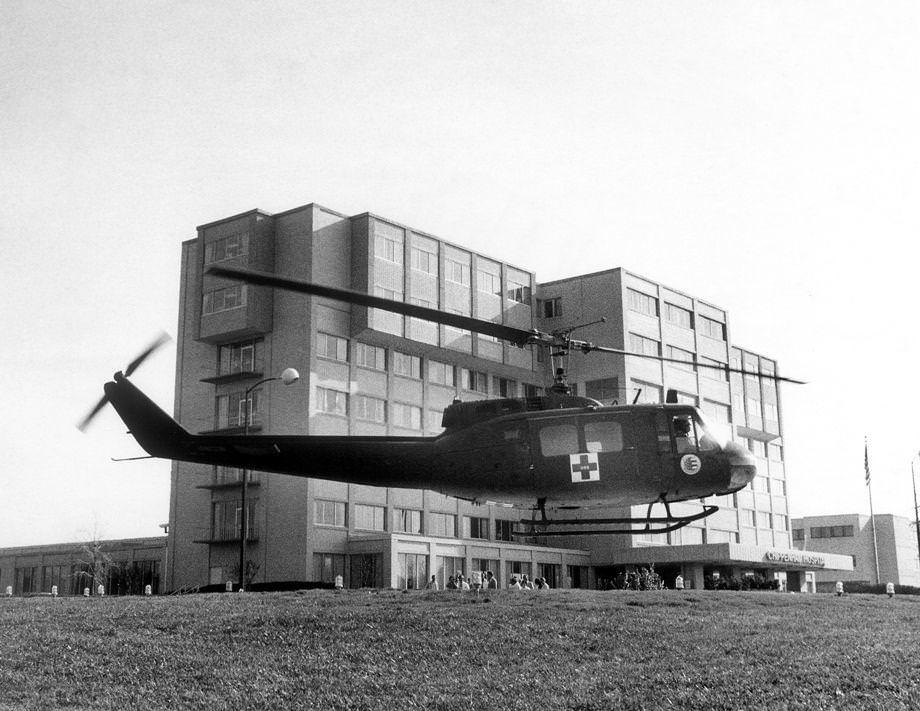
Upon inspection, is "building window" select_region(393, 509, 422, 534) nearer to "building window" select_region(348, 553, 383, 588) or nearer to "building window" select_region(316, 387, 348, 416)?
"building window" select_region(348, 553, 383, 588)

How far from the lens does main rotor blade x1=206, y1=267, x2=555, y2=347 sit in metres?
15.8

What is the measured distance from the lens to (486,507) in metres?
80.9

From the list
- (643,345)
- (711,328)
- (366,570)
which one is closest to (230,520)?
(366,570)

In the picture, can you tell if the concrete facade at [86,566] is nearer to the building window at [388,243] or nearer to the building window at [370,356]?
the building window at [370,356]

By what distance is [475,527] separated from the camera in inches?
3130

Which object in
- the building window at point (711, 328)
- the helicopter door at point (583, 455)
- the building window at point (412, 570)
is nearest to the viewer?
the helicopter door at point (583, 455)

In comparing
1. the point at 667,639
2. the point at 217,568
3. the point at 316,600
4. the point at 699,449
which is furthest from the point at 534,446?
the point at 217,568

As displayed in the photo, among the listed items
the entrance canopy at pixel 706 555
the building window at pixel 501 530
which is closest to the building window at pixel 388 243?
the building window at pixel 501 530

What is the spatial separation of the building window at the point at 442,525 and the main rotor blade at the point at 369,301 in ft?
193

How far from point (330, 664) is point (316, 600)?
1054cm

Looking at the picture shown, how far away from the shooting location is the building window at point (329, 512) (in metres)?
68.6

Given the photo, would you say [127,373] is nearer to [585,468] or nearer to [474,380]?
[585,468]

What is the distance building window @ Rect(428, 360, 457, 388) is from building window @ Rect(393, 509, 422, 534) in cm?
963

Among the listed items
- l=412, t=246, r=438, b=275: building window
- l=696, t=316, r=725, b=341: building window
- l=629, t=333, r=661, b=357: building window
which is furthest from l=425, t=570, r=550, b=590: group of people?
l=696, t=316, r=725, b=341: building window
